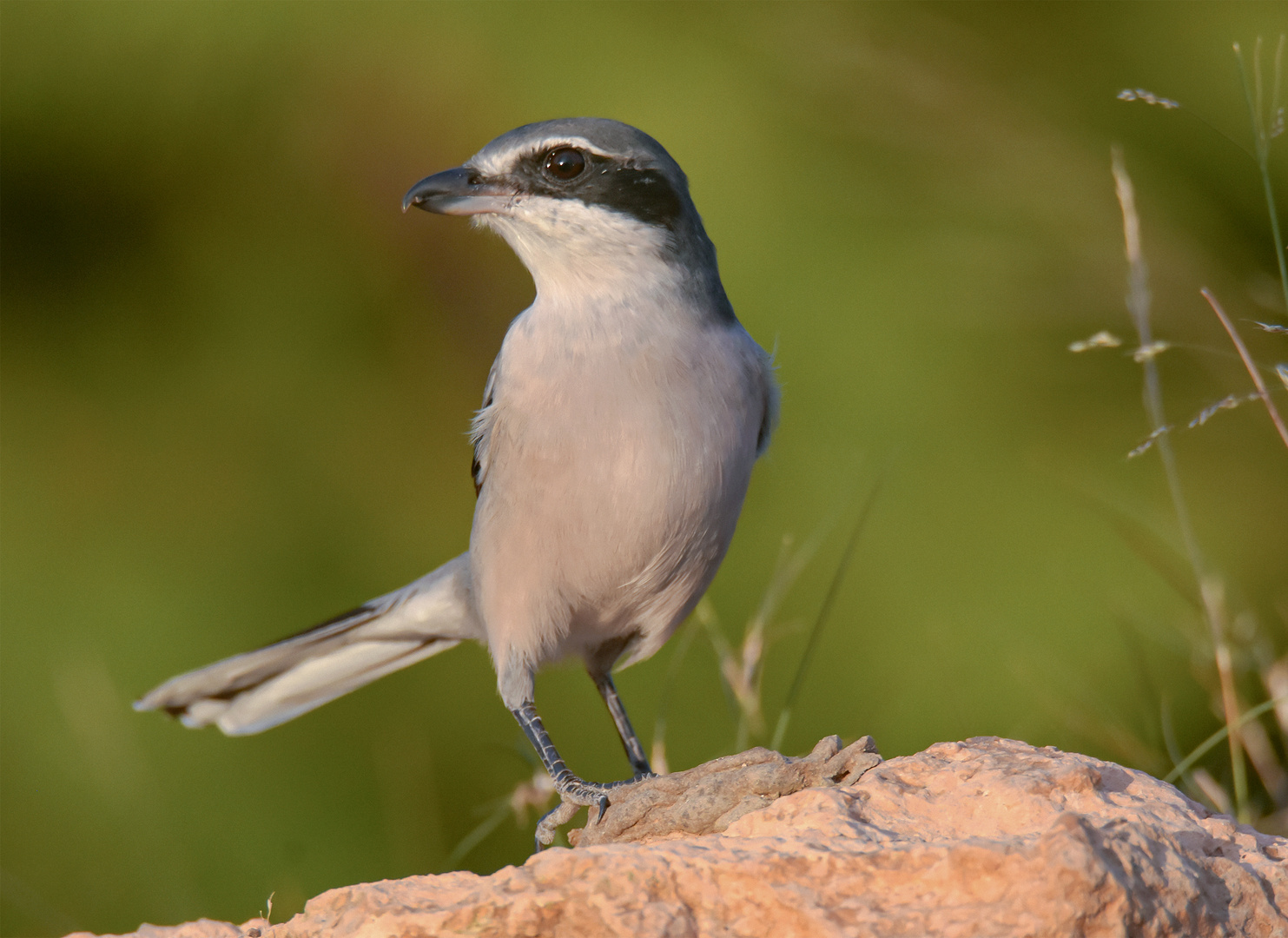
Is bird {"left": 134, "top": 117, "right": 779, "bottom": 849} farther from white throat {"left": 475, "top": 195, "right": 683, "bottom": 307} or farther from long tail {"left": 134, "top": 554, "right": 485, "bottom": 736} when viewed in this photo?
long tail {"left": 134, "top": 554, "right": 485, "bottom": 736}

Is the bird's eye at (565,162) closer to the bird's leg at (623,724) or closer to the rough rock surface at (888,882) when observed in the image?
the bird's leg at (623,724)

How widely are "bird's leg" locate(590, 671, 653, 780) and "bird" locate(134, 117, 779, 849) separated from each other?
44 mm

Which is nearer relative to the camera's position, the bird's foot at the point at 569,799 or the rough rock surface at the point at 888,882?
the rough rock surface at the point at 888,882

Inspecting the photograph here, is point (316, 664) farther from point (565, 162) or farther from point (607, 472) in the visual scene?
point (565, 162)

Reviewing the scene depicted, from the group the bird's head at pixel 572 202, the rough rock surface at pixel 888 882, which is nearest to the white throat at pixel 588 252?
the bird's head at pixel 572 202

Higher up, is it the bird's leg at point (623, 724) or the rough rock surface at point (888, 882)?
the rough rock surface at point (888, 882)

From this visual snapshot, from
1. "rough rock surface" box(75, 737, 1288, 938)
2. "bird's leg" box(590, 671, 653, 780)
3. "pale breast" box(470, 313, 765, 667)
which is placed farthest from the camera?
"bird's leg" box(590, 671, 653, 780)

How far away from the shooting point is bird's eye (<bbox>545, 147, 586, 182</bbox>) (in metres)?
2.88

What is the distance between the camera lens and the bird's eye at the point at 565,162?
113 inches

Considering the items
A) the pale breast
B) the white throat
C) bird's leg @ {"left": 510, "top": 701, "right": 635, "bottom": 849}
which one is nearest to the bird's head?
the white throat

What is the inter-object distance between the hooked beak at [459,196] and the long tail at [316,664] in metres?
1.11

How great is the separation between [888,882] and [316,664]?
2.53 meters

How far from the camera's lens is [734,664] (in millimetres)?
2941

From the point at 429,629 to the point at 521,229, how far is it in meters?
1.29
